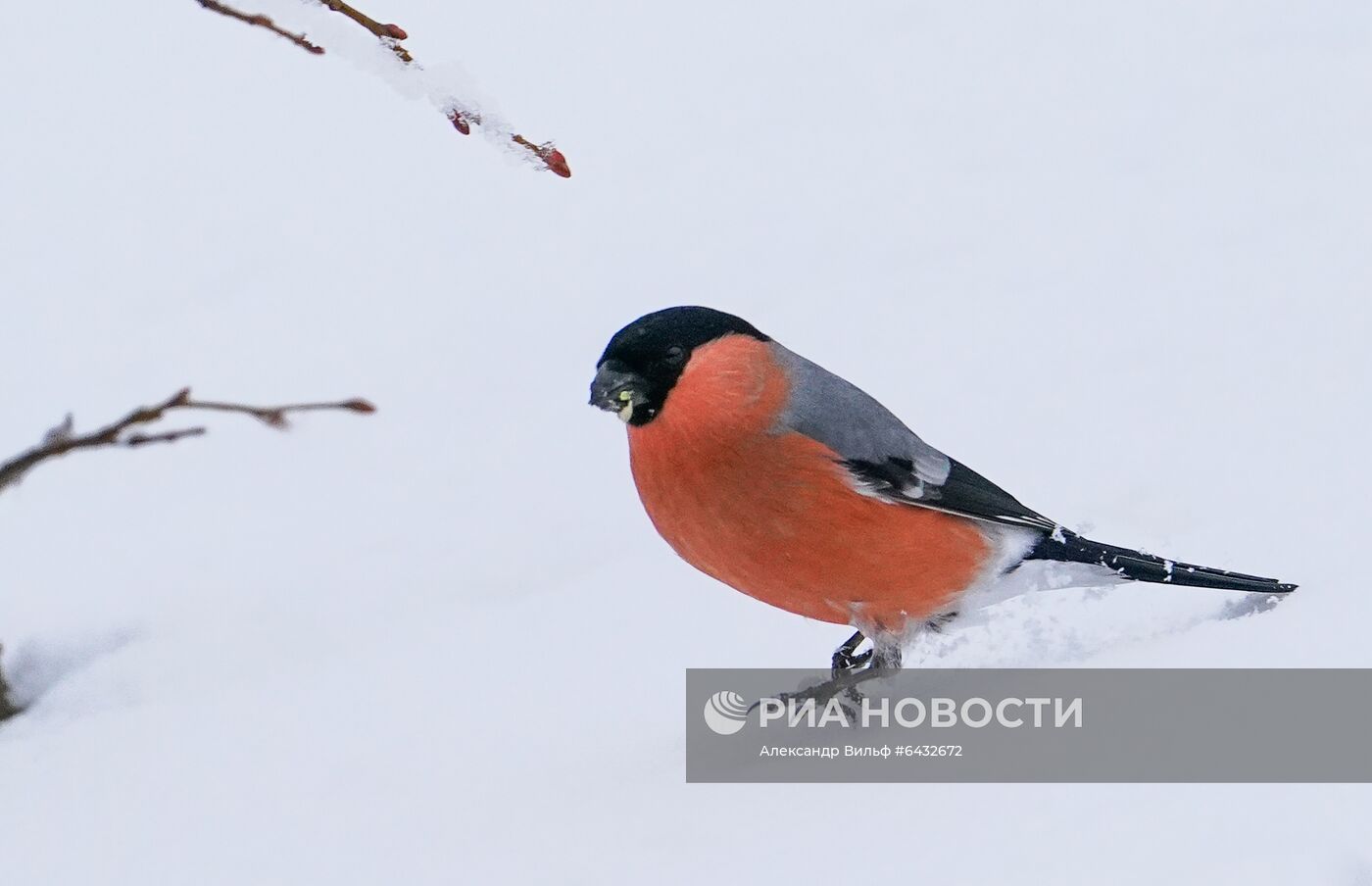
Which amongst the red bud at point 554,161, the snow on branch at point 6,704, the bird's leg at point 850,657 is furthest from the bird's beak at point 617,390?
the snow on branch at point 6,704

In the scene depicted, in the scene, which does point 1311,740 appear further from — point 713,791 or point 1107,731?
point 713,791

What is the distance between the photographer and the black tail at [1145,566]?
2416 millimetres

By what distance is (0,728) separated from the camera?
2.36m

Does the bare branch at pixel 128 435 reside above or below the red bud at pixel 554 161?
below

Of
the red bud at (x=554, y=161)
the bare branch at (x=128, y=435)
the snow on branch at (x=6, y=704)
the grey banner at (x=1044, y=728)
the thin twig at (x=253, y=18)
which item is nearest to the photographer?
the bare branch at (x=128, y=435)

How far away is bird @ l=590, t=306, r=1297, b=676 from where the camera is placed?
6.88 ft

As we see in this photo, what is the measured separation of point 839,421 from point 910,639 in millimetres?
396

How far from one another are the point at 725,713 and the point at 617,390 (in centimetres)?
59

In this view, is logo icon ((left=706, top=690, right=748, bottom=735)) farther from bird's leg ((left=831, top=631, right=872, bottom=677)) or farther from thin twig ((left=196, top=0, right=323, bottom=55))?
thin twig ((left=196, top=0, right=323, bottom=55))

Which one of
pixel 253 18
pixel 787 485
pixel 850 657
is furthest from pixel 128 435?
pixel 850 657

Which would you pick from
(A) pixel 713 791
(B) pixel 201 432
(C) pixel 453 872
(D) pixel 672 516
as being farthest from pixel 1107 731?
(B) pixel 201 432

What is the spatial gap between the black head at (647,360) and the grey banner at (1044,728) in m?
0.50

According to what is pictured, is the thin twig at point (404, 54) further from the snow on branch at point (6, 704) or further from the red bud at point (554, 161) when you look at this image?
the snow on branch at point (6, 704)

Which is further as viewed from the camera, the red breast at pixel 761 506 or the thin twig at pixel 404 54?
the red breast at pixel 761 506
